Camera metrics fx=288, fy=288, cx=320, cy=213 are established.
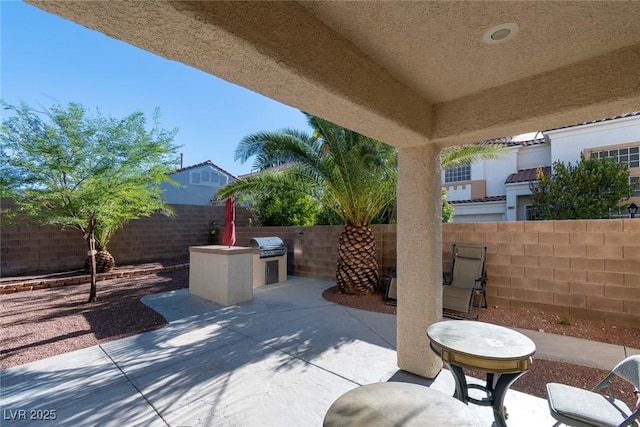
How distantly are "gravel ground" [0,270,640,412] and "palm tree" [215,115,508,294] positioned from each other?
107 cm

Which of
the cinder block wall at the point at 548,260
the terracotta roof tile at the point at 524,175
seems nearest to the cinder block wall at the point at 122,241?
the cinder block wall at the point at 548,260

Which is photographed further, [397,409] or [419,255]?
[419,255]

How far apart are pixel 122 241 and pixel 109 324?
8.08 meters

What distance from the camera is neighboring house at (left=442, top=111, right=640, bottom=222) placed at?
12500mm

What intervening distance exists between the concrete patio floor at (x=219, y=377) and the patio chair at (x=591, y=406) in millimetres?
575

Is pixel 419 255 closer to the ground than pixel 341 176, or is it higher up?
closer to the ground

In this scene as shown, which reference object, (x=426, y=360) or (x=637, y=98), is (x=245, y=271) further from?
(x=637, y=98)

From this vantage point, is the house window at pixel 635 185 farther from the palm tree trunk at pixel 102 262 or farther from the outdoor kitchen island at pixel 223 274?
the palm tree trunk at pixel 102 262

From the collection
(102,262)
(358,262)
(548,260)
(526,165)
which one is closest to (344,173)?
(358,262)

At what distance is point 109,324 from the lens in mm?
5586

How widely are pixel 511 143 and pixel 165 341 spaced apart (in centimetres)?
1843

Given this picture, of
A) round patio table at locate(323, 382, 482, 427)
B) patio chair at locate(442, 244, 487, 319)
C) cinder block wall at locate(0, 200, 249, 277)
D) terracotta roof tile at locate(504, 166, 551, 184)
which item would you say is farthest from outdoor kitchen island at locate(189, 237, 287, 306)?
terracotta roof tile at locate(504, 166, 551, 184)

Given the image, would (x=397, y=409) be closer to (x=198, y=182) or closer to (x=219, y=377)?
(x=219, y=377)

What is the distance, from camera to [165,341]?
4.70 meters
